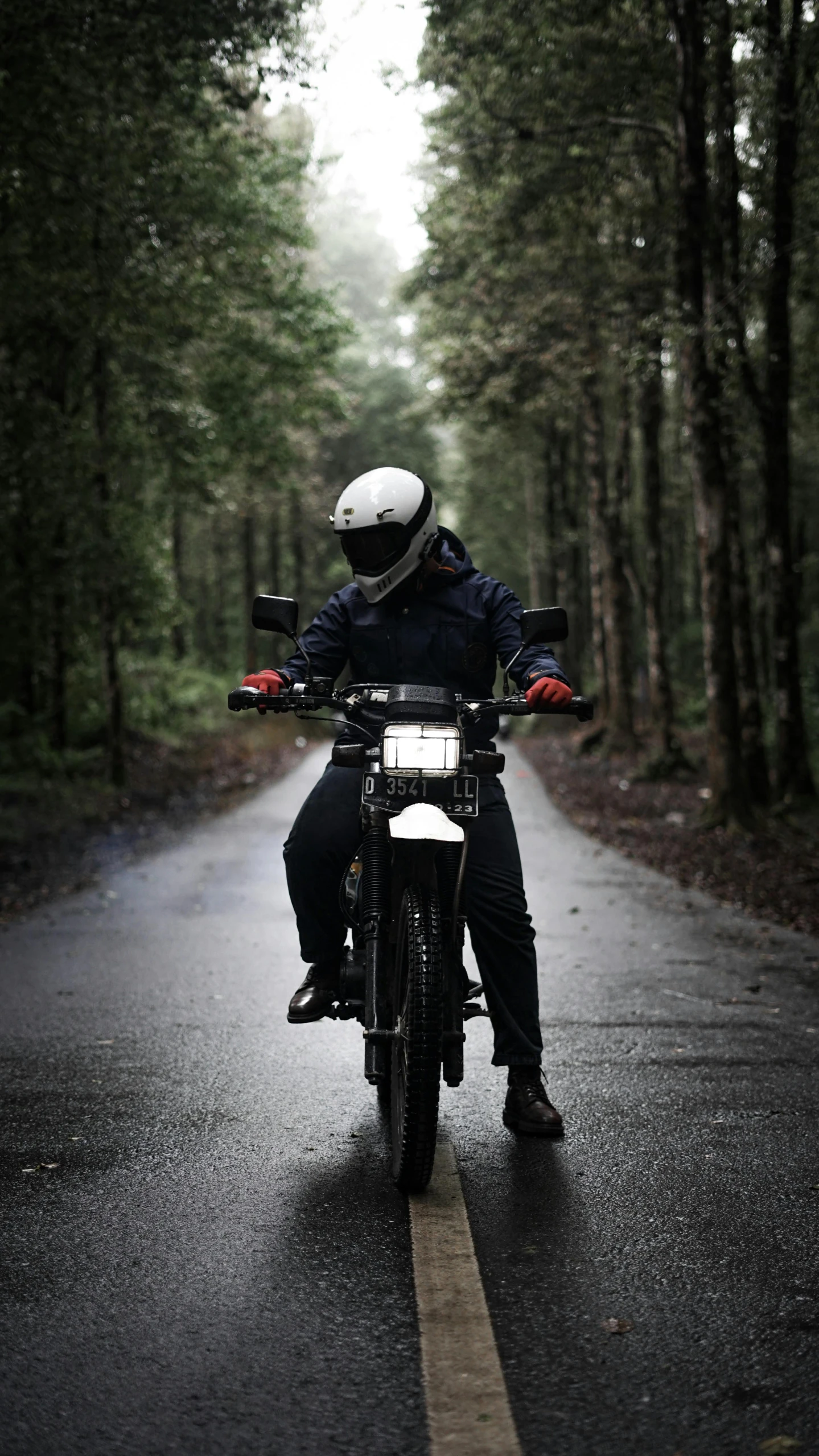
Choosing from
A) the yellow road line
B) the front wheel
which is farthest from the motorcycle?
the yellow road line

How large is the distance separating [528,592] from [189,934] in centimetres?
4601

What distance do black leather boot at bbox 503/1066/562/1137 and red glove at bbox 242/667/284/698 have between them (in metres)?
1.62

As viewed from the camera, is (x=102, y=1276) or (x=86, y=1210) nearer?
(x=102, y=1276)

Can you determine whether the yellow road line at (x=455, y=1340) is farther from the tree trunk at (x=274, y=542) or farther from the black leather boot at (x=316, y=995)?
the tree trunk at (x=274, y=542)

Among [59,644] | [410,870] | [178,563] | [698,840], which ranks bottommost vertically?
[698,840]

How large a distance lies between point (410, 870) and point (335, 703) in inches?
24.4

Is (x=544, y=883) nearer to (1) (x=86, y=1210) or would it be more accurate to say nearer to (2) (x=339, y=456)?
(1) (x=86, y=1210)

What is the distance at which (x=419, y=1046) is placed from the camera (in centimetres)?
399

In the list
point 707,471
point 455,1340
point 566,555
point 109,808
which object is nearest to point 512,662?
point 455,1340

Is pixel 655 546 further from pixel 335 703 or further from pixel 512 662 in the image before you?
pixel 335 703

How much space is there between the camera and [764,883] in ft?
38.2

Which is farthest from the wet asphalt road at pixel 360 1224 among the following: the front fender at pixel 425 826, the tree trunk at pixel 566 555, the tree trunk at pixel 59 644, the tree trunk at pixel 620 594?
the tree trunk at pixel 566 555

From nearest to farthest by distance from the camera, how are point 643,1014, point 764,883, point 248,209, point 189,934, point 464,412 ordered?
1. point 643,1014
2. point 189,934
3. point 764,883
4. point 248,209
5. point 464,412

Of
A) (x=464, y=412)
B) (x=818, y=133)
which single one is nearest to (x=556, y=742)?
(x=464, y=412)
